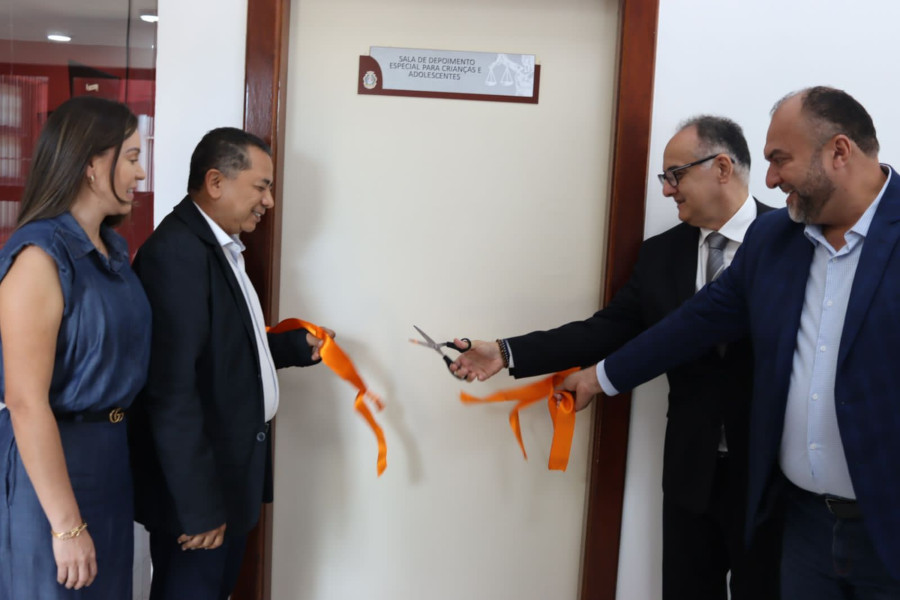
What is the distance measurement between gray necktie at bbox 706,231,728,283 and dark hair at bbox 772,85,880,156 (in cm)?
53

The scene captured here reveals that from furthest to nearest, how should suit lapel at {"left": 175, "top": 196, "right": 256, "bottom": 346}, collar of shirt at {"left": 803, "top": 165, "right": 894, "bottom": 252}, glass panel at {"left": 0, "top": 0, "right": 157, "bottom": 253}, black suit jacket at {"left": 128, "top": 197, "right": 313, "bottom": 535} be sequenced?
glass panel at {"left": 0, "top": 0, "right": 157, "bottom": 253} → suit lapel at {"left": 175, "top": 196, "right": 256, "bottom": 346} → black suit jacket at {"left": 128, "top": 197, "right": 313, "bottom": 535} → collar of shirt at {"left": 803, "top": 165, "right": 894, "bottom": 252}

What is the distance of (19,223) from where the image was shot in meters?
1.48

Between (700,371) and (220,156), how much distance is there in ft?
4.74

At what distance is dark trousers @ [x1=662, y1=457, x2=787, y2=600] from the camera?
1.91 m

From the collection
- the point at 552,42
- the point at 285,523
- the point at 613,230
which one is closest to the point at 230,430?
the point at 285,523

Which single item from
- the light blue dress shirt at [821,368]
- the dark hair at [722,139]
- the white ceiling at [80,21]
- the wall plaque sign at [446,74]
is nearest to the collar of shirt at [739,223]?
the dark hair at [722,139]

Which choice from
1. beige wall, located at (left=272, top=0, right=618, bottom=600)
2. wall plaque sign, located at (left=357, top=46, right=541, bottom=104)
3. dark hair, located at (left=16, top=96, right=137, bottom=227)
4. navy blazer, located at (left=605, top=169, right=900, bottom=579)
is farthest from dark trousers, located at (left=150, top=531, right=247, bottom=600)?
wall plaque sign, located at (left=357, top=46, right=541, bottom=104)

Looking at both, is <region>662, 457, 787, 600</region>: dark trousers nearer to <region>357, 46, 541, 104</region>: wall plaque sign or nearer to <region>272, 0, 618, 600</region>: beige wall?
<region>272, 0, 618, 600</region>: beige wall

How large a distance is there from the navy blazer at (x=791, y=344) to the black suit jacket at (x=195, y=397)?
3.44 feet

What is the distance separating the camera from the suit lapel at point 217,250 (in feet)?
5.76

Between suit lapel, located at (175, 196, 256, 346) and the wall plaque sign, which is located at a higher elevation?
the wall plaque sign

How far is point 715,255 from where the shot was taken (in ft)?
6.68

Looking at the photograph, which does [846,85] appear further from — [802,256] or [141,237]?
[141,237]

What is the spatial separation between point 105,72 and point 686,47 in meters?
1.94
